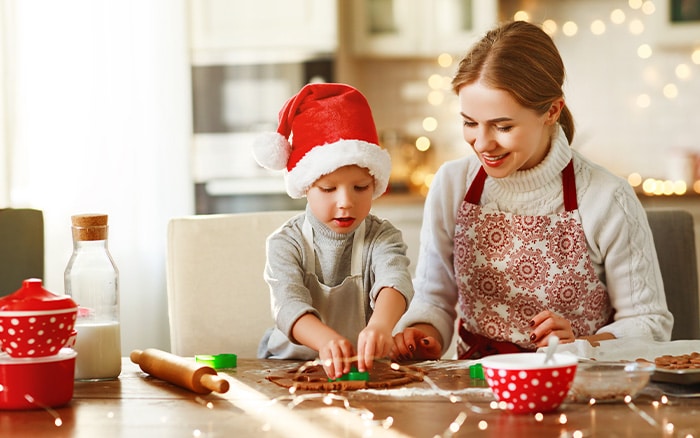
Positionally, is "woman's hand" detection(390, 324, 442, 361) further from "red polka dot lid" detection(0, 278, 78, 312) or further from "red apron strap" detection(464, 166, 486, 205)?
"red polka dot lid" detection(0, 278, 78, 312)

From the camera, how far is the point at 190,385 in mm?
1176

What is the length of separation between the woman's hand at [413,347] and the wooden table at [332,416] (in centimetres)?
22

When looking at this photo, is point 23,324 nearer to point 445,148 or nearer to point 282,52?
point 282,52

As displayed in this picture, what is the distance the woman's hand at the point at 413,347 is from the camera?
56.8 inches

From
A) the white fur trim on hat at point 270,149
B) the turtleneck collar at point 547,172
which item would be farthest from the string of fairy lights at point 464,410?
the turtleneck collar at point 547,172

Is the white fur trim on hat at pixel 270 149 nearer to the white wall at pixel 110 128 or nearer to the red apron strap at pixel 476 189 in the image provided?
the red apron strap at pixel 476 189

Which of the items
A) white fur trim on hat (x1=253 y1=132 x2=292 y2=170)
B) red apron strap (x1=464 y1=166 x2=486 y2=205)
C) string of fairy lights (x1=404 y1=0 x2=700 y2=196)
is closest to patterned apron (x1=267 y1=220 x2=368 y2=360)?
white fur trim on hat (x1=253 y1=132 x2=292 y2=170)

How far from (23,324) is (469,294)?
88cm

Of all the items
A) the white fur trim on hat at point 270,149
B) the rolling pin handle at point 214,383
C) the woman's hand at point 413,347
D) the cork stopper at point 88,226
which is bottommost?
the woman's hand at point 413,347

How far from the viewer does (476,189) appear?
5.64 ft

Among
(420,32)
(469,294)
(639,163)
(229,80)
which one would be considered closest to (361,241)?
(469,294)

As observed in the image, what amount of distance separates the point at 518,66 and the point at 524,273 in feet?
1.24

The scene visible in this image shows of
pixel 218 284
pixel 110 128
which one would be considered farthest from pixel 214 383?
pixel 110 128

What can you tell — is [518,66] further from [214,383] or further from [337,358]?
[214,383]
